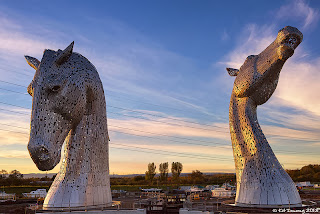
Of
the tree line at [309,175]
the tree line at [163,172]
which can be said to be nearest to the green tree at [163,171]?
the tree line at [163,172]

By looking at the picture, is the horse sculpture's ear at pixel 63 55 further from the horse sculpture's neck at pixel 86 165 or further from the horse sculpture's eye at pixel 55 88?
the horse sculpture's neck at pixel 86 165

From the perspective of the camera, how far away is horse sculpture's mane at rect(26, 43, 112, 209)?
1048cm

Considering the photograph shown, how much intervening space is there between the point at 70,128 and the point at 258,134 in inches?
347

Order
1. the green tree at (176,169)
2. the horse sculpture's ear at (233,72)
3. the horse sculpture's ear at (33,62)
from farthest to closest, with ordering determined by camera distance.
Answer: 1. the green tree at (176,169)
2. the horse sculpture's ear at (233,72)
3. the horse sculpture's ear at (33,62)

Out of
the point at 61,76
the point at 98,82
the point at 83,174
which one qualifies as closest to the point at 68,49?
the point at 61,76

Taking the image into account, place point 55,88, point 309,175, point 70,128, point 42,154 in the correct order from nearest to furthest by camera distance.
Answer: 1. point 42,154
2. point 55,88
3. point 70,128
4. point 309,175

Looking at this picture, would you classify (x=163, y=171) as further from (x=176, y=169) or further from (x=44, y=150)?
(x=44, y=150)

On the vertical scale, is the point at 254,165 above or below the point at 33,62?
below

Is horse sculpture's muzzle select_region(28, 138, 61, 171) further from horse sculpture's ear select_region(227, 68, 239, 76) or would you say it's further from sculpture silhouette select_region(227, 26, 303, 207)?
horse sculpture's ear select_region(227, 68, 239, 76)

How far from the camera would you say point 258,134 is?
13.8 meters

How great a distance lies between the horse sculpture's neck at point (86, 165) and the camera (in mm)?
11648

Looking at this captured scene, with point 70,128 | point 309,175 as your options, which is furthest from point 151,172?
point 70,128

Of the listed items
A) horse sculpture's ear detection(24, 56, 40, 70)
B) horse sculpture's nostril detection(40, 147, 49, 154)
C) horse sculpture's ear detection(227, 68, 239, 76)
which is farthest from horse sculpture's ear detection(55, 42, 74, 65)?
horse sculpture's ear detection(227, 68, 239, 76)

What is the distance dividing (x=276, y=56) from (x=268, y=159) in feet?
15.5
